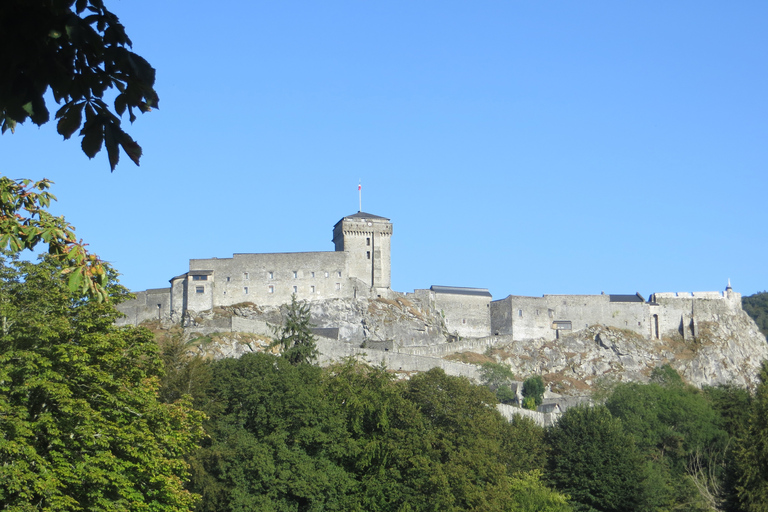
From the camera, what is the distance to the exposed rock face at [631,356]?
81.0 metres

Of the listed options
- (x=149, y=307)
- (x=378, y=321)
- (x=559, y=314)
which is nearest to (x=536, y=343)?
(x=559, y=314)

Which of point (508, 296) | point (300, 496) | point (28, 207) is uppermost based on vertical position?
point (508, 296)

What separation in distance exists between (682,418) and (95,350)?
4512cm

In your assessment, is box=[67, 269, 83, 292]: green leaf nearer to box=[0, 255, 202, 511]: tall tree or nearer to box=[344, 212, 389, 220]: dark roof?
box=[0, 255, 202, 511]: tall tree

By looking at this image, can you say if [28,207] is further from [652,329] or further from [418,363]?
[652,329]

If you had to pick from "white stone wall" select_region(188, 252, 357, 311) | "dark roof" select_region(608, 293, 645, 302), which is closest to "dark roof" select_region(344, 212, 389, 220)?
"white stone wall" select_region(188, 252, 357, 311)

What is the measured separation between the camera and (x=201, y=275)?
72.9 metres

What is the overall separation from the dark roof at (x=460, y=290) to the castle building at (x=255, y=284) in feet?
27.8

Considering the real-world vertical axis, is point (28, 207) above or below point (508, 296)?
below

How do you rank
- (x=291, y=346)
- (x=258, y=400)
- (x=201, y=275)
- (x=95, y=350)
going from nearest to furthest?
(x=95, y=350) < (x=258, y=400) < (x=291, y=346) < (x=201, y=275)

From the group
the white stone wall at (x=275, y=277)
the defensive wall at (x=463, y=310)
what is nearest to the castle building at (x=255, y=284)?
the white stone wall at (x=275, y=277)

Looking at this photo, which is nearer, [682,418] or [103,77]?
[103,77]

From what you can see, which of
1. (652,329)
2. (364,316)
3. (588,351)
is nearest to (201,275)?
(364,316)

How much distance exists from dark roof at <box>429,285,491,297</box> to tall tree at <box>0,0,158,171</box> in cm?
7788
